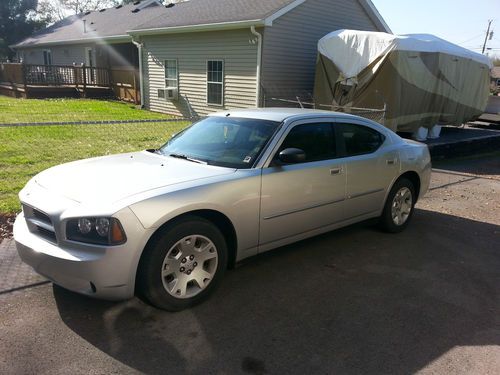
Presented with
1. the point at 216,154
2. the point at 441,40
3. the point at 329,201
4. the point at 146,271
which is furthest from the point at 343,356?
the point at 441,40

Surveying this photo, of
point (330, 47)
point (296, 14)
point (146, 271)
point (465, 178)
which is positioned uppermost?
point (296, 14)

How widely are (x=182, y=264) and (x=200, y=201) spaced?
0.51 metres

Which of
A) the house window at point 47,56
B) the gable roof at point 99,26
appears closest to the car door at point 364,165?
the gable roof at point 99,26

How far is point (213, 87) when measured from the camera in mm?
15281

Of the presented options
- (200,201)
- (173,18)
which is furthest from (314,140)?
(173,18)

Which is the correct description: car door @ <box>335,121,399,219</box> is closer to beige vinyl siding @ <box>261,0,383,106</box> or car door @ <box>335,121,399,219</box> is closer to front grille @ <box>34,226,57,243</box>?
front grille @ <box>34,226,57,243</box>

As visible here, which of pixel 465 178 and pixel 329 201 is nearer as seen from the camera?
pixel 329 201

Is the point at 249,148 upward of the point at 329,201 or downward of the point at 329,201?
upward

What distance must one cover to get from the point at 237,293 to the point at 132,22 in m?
22.5

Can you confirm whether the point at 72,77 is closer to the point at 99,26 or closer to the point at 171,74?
the point at 99,26

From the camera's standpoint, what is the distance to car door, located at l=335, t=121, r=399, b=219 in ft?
15.1

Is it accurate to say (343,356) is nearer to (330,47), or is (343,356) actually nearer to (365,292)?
(365,292)

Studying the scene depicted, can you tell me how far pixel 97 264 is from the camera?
288 centimetres

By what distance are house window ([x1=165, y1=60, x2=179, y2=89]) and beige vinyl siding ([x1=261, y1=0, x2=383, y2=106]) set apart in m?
4.74
